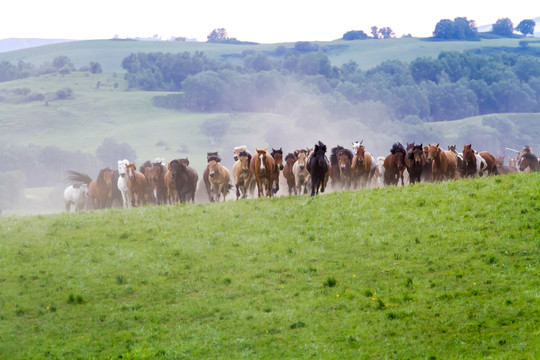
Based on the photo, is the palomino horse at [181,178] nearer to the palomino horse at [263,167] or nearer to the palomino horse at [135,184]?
the palomino horse at [135,184]

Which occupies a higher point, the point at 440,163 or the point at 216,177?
the point at 440,163

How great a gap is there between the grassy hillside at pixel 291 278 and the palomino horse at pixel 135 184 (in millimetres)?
8274

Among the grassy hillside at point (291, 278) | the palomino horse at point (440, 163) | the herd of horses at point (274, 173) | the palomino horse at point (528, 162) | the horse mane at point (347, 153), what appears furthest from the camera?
the palomino horse at point (528, 162)

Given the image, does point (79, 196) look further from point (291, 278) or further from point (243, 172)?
point (291, 278)

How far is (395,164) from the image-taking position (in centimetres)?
3772

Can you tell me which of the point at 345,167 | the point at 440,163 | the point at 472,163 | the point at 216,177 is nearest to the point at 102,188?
the point at 216,177

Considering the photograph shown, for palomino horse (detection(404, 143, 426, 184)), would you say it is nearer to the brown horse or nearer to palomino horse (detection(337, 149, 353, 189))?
palomino horse (detection(337, 149, 353, 189))

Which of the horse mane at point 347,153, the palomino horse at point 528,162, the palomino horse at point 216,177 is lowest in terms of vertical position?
the palomino horse at point 528,162

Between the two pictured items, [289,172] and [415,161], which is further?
[289,172]

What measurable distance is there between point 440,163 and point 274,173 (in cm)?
876

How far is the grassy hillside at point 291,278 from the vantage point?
16.8 meters

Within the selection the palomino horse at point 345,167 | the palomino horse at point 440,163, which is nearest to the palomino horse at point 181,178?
the palomino horse at point 345,167

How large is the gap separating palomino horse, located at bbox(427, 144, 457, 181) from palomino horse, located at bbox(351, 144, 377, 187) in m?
3.46

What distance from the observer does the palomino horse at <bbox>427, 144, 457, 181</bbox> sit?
116 feet
